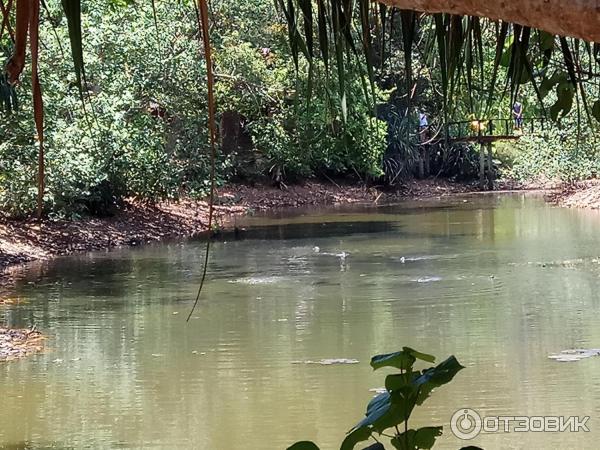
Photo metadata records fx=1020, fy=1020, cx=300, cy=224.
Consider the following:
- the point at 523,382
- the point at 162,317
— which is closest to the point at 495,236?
the point at 162,317

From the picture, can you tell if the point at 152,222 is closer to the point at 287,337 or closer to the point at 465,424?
the point at 287,337

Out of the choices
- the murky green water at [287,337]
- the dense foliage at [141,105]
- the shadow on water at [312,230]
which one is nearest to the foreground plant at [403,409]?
the murky green water at [287,337]

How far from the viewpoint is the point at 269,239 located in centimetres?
1683

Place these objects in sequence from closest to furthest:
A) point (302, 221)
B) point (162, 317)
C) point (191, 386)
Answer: point (191, 386), point (162, 317), point (302, 221)

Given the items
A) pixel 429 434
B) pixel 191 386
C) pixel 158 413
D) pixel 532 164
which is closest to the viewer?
pixel 429 434

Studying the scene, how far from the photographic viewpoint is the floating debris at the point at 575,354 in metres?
7.18

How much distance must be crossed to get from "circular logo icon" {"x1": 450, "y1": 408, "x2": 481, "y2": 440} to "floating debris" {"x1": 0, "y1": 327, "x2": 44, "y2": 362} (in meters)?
3.83

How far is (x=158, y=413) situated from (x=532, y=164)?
24.0m

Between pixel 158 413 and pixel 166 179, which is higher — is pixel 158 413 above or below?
below

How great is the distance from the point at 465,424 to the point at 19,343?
4.44 meters

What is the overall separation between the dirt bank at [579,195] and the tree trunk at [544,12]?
20694mm

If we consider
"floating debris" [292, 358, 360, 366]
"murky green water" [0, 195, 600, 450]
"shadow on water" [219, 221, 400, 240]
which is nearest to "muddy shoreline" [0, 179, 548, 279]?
"shadow on water" [219, 221, 400, 240]

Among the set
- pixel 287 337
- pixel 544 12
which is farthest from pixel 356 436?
pixel 287 337

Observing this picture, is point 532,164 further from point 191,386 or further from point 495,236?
point 191,386
